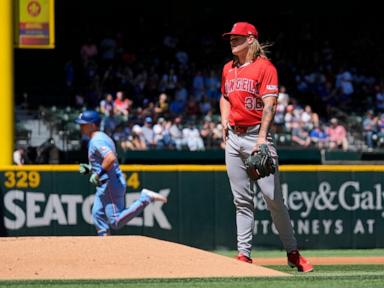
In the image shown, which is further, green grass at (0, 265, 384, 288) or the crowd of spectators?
the crowd of spectators

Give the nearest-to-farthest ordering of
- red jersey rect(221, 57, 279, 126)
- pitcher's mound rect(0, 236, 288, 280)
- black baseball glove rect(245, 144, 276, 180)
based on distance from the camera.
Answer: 1. pitcher's mound rect(0, 236, 288, 280)
2. black baseball glove rect(245, 144, 276, 180)
3. red jersey rect(221, 57, 279, 126)

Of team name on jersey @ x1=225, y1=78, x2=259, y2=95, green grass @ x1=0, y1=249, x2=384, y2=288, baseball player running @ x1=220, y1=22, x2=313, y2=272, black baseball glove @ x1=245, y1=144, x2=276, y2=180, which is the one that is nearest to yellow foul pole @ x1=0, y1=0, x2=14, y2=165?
baseball player running @ x1=220, y1=22, x2=313, y2=272

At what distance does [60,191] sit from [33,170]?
40 cm

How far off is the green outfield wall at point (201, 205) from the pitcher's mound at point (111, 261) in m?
4.55

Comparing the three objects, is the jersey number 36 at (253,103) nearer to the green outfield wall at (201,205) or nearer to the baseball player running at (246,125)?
the baseball player running at (246,125)

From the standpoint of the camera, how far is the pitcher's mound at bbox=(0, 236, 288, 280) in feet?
24.4

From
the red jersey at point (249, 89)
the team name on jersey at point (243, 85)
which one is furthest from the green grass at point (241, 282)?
the team name on jersey at point (243, 85)

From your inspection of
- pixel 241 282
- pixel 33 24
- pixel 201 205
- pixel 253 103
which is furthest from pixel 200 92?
pixel 241 282

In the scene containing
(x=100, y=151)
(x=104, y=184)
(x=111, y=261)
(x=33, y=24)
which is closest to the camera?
(x=111, y=261)

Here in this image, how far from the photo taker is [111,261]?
763 centimetres

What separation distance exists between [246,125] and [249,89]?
0.28 metres

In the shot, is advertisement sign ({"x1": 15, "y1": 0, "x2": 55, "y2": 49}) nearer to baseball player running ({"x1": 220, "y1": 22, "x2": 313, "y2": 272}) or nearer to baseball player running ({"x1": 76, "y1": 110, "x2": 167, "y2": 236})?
baseball player running ({"x1": 76, "y1": 110, "x2": 167, "y2": 236})

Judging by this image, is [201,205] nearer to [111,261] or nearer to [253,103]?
[253,103]

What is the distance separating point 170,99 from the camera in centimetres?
2220
